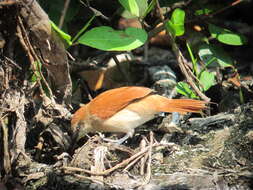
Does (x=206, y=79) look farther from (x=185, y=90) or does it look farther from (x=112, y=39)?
(x=112, y=39)

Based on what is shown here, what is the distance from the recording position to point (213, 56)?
4340mm

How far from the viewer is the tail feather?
12.1 feet

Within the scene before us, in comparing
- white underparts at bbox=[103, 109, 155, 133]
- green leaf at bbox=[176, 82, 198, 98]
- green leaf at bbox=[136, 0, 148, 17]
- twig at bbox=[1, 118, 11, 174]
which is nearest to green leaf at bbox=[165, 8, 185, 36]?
green leaf at bbox=[136, 0, 148, 17]

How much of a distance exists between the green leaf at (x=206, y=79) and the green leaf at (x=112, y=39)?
2.72 ft

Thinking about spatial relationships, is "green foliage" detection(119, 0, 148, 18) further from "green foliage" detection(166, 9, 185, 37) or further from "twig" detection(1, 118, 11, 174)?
"twig" detection(1, 118, 11, 174)

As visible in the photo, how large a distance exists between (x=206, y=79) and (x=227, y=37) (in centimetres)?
49

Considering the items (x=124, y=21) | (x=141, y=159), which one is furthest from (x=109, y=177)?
(x=124, y=21)

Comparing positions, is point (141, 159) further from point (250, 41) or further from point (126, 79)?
point (250, 41)

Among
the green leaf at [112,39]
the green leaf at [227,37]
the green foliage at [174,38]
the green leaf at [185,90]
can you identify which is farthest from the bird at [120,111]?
the green leaf at [227,37]

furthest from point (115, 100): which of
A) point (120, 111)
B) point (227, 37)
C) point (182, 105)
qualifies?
point (227, 37)

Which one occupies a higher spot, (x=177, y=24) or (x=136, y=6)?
(x=136, y=6)

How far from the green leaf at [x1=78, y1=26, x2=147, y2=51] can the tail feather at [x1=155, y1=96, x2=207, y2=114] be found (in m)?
0.64

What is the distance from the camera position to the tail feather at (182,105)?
145 inches

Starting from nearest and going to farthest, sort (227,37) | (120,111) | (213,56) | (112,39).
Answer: (112,39)
(120,111)
(227,37)
(213,56)
